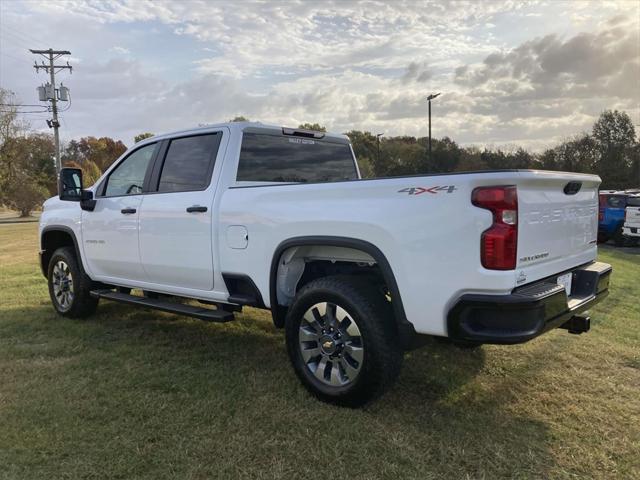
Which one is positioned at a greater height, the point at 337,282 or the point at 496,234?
the point at 496,234

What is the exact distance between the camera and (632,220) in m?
15.5

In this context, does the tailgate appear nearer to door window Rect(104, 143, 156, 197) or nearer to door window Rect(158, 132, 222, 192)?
door window Rect(158, 132, 222, 192)

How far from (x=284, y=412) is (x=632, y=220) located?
15311mm

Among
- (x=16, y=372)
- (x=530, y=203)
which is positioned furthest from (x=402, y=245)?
(x=16, y=372)

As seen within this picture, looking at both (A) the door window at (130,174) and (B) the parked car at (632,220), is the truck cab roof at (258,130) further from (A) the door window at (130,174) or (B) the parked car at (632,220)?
(B) the parked car at (632,220)

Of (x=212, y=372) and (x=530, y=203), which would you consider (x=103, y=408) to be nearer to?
(x=212, y=372)

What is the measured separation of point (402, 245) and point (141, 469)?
6.35ft

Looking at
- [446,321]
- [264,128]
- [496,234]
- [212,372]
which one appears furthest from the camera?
[264,128]

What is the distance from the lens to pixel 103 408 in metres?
3.64

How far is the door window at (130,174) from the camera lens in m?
5.14

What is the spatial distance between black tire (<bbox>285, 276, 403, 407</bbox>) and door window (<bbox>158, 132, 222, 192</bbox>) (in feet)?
4.78

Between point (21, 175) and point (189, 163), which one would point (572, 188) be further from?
point (21, 175)

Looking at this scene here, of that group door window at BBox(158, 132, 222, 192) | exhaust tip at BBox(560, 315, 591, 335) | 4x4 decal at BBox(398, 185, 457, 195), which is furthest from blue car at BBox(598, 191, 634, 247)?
4x4 decal at BBox(398, 185, 457, 195)

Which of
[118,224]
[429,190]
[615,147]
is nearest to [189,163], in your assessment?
[118,224]
